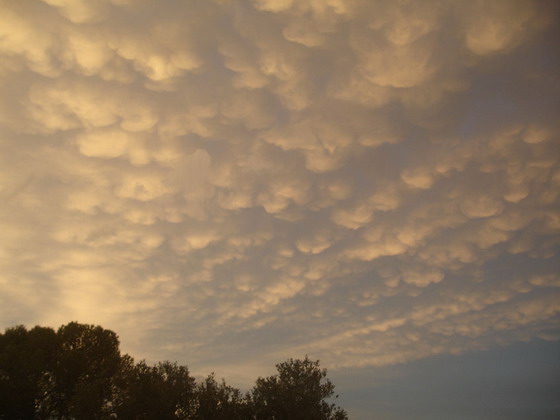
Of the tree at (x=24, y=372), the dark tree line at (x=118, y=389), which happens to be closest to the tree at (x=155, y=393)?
the dark tree line at (x=118, y=389)

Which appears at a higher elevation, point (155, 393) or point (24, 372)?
point (24, 372)

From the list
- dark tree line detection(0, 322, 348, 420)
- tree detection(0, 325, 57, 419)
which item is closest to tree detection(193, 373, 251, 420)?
dark tree line detection(0, 322, 348, 420)

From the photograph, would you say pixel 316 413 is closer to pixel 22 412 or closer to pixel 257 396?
pixel 257 396

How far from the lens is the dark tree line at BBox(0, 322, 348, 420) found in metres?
35.5

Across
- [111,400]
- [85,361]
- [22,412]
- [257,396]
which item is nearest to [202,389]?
[257,396]

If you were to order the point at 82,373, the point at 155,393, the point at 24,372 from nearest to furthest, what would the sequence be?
the point at 155,393 < the point at 24,372 < the point at 82,373

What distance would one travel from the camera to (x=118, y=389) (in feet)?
126

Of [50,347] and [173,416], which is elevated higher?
[50,347]

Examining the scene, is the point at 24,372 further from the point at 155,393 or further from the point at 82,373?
the point at 155,393

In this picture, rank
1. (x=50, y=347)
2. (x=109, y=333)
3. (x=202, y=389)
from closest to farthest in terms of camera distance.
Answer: (x=202, y=389), (x=50, y=347), (x=109, y=333)

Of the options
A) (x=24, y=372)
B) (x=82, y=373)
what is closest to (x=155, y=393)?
(x=82, y=373)

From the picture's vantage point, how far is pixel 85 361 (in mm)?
42281

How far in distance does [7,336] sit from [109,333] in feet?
37.3

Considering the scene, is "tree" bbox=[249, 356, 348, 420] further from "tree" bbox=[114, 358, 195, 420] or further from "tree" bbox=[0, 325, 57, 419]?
"tree" bbox=[0, 325, 57, 419]
